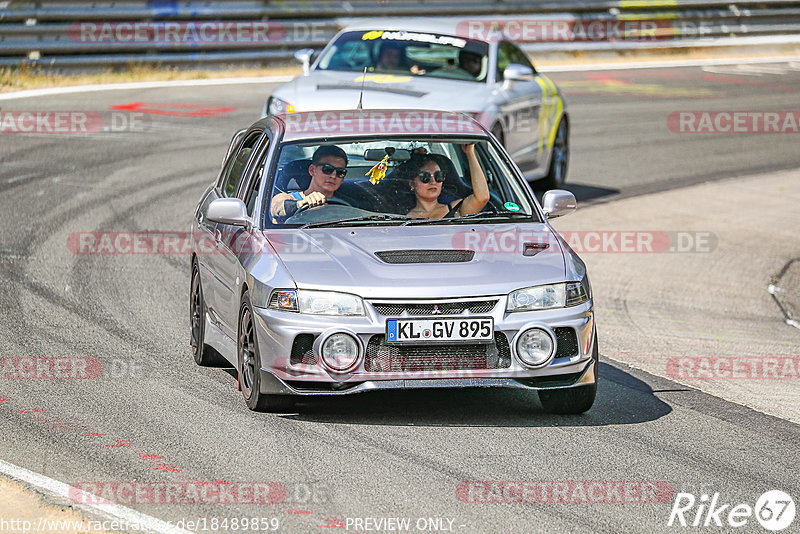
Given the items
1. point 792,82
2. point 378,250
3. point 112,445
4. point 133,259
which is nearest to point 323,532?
point 112,445

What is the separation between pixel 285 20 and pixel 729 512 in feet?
62.8

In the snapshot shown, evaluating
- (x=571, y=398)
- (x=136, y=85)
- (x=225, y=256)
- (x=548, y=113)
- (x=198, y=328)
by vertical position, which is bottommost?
(x=136, y=85)

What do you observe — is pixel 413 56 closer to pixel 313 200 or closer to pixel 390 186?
pixel 390 186

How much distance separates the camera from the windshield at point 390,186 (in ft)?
25.7

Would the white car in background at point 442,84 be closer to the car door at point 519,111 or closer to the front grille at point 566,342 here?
the car door at point 519,111

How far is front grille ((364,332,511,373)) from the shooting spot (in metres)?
6.88

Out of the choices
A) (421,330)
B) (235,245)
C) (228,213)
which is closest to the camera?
(421,330)

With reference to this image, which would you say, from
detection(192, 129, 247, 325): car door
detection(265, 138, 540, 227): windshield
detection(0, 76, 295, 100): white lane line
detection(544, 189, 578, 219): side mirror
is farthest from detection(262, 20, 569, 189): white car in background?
detection(0, 76, 295, 100): white lane line

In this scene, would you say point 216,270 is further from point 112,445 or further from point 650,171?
point 650,171

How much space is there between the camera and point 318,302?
693cm

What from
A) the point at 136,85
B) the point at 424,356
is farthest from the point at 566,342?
the point at 136,85

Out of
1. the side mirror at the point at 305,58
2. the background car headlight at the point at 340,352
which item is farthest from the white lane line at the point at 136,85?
the background car headlight at the point at 340,352

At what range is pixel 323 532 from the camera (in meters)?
5.39

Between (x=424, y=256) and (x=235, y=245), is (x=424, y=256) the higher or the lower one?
the higher one
